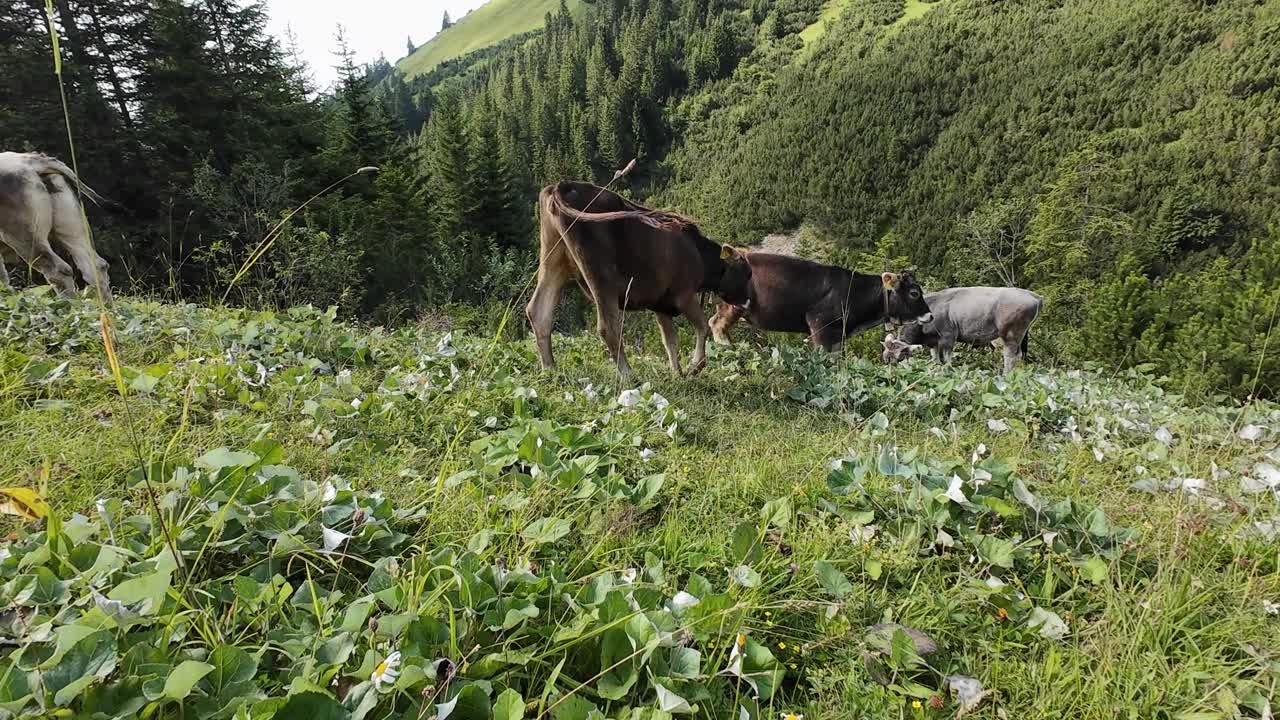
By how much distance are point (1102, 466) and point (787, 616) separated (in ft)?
10.5

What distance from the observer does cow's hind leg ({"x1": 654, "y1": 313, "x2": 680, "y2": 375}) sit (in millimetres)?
7202

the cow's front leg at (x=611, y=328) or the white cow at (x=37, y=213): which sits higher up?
the white cow at (x=37, y=213)

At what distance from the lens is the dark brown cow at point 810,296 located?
1114 centimetres

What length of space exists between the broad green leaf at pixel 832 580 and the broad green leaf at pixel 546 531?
101cm

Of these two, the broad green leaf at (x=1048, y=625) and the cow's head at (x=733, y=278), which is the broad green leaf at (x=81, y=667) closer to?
the broad green leaf at (x=1048, y=625)

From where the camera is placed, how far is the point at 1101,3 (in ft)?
314

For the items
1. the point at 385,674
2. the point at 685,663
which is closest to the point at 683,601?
the point at 685,663

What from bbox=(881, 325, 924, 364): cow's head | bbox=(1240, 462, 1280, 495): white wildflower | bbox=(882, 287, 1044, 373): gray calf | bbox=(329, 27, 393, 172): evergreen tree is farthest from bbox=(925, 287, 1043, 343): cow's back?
bbox=(329, 27, 393, 172): evergreen tree

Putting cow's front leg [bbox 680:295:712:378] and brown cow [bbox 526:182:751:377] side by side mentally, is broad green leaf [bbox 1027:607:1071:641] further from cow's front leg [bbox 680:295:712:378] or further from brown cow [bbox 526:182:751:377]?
cow's front leg [bbox 680:295:712:378]

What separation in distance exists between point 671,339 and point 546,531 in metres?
5.28

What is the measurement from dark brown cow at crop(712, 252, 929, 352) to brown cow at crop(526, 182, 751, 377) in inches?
153

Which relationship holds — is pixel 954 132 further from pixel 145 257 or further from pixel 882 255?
pixel 145 257

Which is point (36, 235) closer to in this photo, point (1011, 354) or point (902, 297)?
point (902, 297)

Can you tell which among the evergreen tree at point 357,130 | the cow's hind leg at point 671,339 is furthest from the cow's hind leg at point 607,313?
the evergreen tree at point 357,130
